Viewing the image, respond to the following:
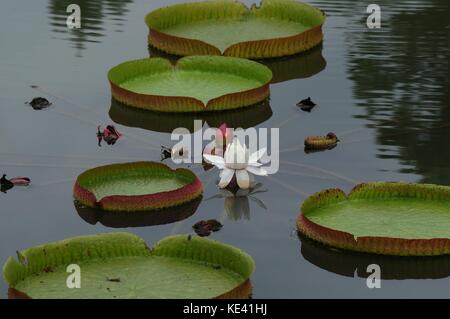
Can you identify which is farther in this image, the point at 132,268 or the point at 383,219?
the point at 383,219

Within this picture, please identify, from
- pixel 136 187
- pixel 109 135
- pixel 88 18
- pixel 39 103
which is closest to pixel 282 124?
pixel 109 135

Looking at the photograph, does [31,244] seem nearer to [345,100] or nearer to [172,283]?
[172,283]

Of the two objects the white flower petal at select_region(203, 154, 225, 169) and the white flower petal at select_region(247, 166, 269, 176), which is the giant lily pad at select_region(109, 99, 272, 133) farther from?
the white flower petal at select_region(247, 166, 269, 176)

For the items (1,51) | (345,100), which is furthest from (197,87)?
(1,51)

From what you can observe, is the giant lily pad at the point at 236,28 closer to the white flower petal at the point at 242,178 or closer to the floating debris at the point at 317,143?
the floating debris at the point at 317,143

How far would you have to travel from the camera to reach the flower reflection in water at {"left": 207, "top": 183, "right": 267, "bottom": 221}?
9.97 metres

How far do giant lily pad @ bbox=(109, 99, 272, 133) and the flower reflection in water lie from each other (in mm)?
1448

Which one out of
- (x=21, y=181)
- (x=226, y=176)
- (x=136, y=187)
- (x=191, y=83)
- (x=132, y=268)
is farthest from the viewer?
(x=191, y=83)

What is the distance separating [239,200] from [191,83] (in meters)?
2.54

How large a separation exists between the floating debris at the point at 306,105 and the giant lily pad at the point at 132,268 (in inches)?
131

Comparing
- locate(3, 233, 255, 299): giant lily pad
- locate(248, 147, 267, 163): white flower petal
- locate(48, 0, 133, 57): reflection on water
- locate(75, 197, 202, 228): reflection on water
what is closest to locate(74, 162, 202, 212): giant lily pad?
locate(75, 197, 202, 228): reflection on water

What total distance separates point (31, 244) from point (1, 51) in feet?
16.0

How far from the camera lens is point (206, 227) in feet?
31.7

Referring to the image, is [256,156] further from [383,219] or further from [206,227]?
[383,219]
